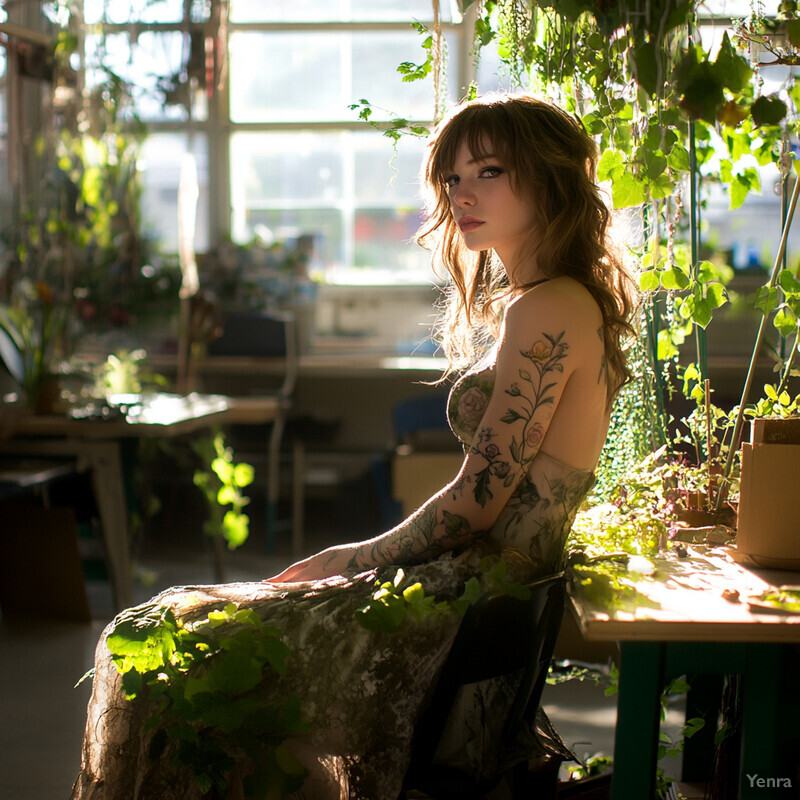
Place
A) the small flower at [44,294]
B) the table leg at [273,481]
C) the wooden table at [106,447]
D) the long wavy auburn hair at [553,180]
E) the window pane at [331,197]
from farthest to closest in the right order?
the window pane at [331,197], the table leg at [273,481], the small flower at [44,294], the wooden table at [106,447], the long wavy auburn hair at [553,180]

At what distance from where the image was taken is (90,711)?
1.40 metres

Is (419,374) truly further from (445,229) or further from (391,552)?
(391,552)

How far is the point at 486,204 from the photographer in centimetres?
150

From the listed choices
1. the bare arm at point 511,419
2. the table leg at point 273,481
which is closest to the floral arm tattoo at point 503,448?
the bare arm at point 511,419

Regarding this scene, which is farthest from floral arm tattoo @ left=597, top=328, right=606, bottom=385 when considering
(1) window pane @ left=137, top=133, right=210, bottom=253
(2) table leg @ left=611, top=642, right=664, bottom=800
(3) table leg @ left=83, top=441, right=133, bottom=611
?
(1) window pane @ left=137, top=133, right=210, bottom=253

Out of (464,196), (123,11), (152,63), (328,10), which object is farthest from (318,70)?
(464,196)

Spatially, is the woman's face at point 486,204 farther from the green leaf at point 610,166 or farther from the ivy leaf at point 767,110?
the ivy leaf at point 767,110

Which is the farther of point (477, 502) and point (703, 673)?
point (477, 502)

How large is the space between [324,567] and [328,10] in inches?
194

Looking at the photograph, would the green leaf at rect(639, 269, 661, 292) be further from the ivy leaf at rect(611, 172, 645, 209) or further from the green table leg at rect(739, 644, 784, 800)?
the green table leg at rect(739, 644, 784, 800)

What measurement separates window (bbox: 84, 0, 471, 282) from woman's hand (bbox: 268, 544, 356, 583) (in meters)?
4.21

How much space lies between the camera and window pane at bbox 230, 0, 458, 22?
566cm

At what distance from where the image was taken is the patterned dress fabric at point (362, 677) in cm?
129

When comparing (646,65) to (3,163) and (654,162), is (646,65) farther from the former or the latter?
(3,163)
